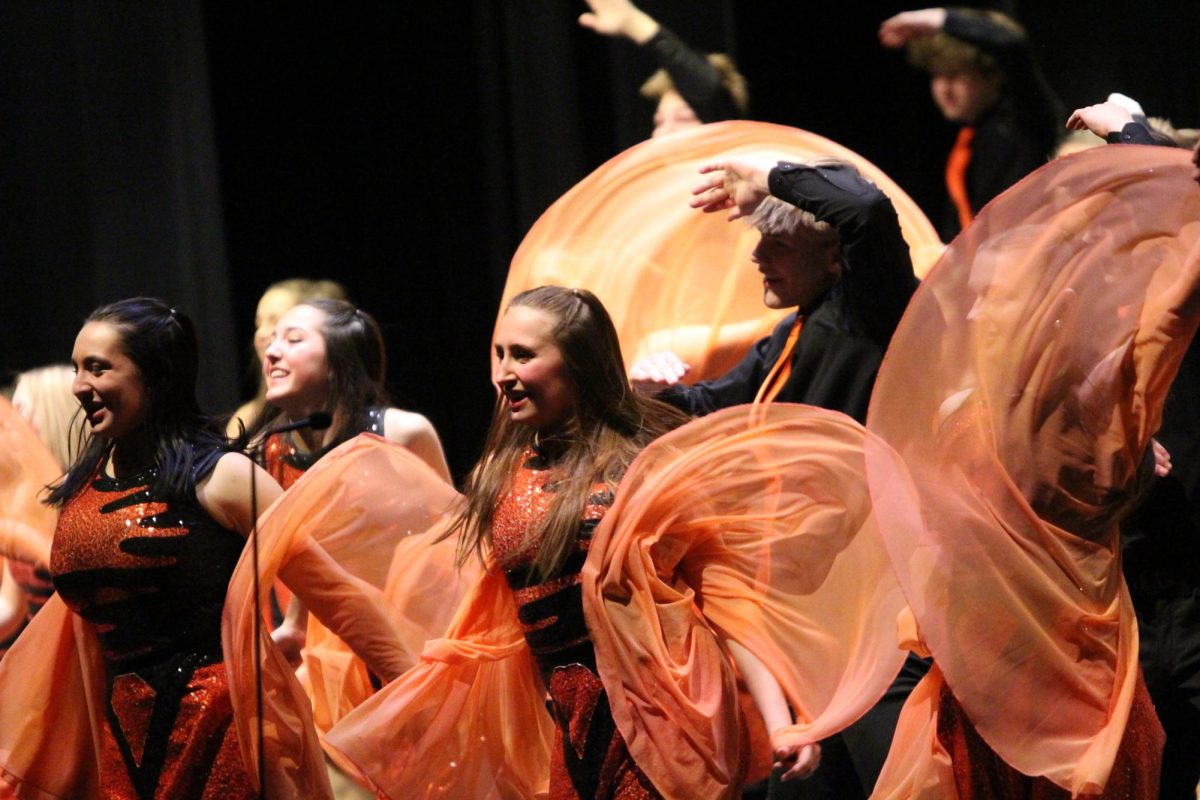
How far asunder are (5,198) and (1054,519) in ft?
17.3

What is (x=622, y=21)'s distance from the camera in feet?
17.3

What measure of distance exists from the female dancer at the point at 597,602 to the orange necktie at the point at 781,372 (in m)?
0.39

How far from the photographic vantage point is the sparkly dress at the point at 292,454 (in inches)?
160

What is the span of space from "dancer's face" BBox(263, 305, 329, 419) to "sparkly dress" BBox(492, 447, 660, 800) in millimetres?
1148

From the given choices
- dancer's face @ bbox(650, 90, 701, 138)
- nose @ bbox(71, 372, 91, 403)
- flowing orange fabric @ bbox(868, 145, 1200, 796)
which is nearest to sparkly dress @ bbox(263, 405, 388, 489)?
nose @ bbox(71, 372, 91, 403)

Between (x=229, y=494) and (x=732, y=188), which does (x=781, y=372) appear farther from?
(x=229, y=494)

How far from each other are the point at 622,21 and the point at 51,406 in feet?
6.68

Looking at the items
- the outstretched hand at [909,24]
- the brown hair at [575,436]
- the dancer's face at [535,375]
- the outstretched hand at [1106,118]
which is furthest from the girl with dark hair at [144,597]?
the outstretched hand at [909,24]

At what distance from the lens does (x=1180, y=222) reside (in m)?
2.60

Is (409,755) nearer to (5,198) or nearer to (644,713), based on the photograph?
(644,713)

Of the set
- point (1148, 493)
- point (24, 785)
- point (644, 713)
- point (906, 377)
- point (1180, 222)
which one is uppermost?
point (1180, 222)

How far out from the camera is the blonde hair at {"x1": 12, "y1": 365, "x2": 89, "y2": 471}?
4617mm

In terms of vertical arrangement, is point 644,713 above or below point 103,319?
below

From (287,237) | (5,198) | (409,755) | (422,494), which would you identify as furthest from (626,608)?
(5,198)
